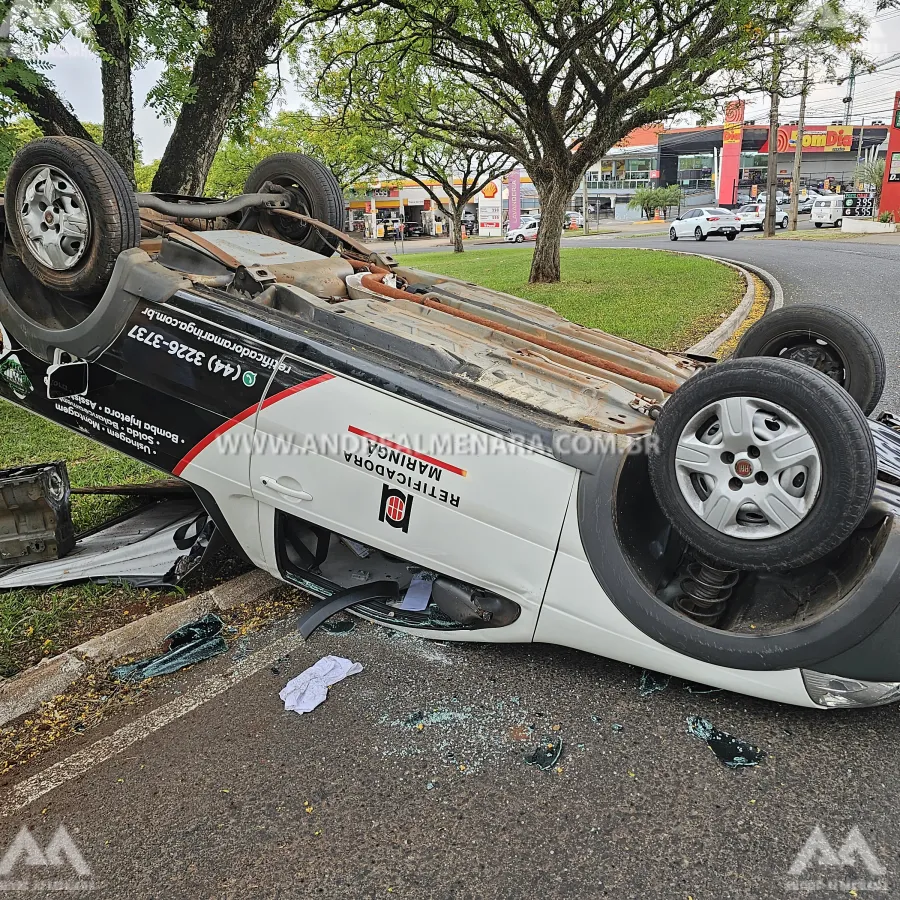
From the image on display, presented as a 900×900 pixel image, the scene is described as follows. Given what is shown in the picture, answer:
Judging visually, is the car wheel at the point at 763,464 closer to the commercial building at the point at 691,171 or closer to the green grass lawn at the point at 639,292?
the green grass lawn at the point at 639,292

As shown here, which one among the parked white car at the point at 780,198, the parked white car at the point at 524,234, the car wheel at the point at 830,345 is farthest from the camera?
the parked white car at the point at 780,198

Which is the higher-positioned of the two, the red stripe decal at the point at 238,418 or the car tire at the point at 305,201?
the car tire at the point at 305,201

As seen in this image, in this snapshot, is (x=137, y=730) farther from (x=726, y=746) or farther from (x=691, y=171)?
(x=691, y=171)

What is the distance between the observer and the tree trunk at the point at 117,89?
6375 mm

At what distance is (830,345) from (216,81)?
19.0ft

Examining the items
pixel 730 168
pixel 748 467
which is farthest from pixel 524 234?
pixel 748 467

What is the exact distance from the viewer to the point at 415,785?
235 cm

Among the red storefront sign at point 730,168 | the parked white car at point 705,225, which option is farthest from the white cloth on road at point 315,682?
the red storefront sign at point 730,168

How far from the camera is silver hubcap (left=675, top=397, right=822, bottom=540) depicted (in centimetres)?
234

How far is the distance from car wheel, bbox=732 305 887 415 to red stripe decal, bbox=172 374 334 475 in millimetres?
2207

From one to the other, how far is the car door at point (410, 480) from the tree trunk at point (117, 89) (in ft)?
15.2

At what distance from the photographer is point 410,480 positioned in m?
2.80

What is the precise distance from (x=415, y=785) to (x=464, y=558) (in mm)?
800

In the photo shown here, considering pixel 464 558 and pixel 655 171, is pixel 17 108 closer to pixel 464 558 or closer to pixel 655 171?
pixel 464 558
